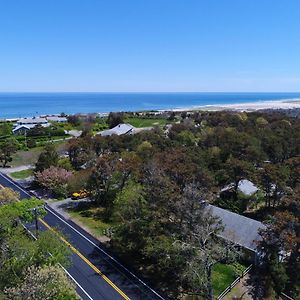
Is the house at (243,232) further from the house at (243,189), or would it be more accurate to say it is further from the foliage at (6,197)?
the foliage at (6,197)

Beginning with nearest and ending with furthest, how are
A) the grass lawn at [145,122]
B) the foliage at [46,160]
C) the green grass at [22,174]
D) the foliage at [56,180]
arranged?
the foliage at [56,180] → the foliage at [46,160] → the green grass at [22,174] → the grass lawn at [145,122]

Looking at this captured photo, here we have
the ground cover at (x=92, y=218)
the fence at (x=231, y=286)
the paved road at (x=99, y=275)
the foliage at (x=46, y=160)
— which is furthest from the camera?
the foliage at (x=46, y=160)

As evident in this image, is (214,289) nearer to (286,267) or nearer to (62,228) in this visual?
(286,267)

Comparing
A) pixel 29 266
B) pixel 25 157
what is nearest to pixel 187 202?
pixel 29 266

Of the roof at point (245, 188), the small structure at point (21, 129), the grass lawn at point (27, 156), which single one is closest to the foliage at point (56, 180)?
A: the grass lawn at point (27, 156)

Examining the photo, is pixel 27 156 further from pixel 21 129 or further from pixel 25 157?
pixel 21 129

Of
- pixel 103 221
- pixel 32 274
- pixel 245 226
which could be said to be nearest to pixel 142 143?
pixel 103 221
